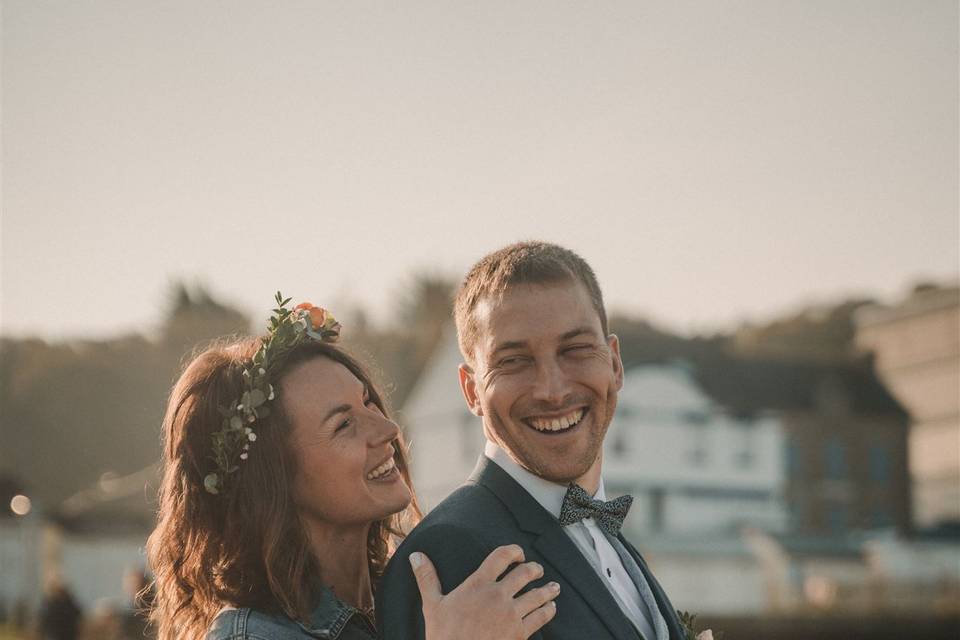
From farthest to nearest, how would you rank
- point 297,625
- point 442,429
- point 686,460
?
point 686,460, point 442,429, point 297,625

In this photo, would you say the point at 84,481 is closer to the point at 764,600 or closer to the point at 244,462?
the point at 764,600

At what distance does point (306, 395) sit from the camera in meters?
5.56

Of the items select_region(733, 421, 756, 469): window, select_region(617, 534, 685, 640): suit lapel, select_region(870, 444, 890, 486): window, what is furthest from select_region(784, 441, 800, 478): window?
select_region(617, 534, 685, 640): suit lapel

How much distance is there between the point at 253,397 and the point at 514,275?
1.53 meters

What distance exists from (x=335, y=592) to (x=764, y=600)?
30.0 metres

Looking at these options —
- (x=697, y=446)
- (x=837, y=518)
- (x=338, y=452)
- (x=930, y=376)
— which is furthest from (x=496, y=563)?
(x=930, y=376)

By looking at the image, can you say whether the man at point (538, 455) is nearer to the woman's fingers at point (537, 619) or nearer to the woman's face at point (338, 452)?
the woman's fingers at point (537, 619)

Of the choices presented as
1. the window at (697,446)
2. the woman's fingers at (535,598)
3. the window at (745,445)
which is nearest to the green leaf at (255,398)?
the woman's fingers at (535,598)

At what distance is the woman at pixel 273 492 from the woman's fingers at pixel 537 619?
51.8 inches

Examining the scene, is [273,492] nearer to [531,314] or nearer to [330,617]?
[330,617]

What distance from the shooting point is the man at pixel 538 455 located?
4277 millimetres

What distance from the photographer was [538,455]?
14.9 ft

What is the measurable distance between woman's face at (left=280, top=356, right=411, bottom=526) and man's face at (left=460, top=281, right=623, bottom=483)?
3.57 ft

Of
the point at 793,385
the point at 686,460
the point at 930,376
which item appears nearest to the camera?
the point at 686,460
